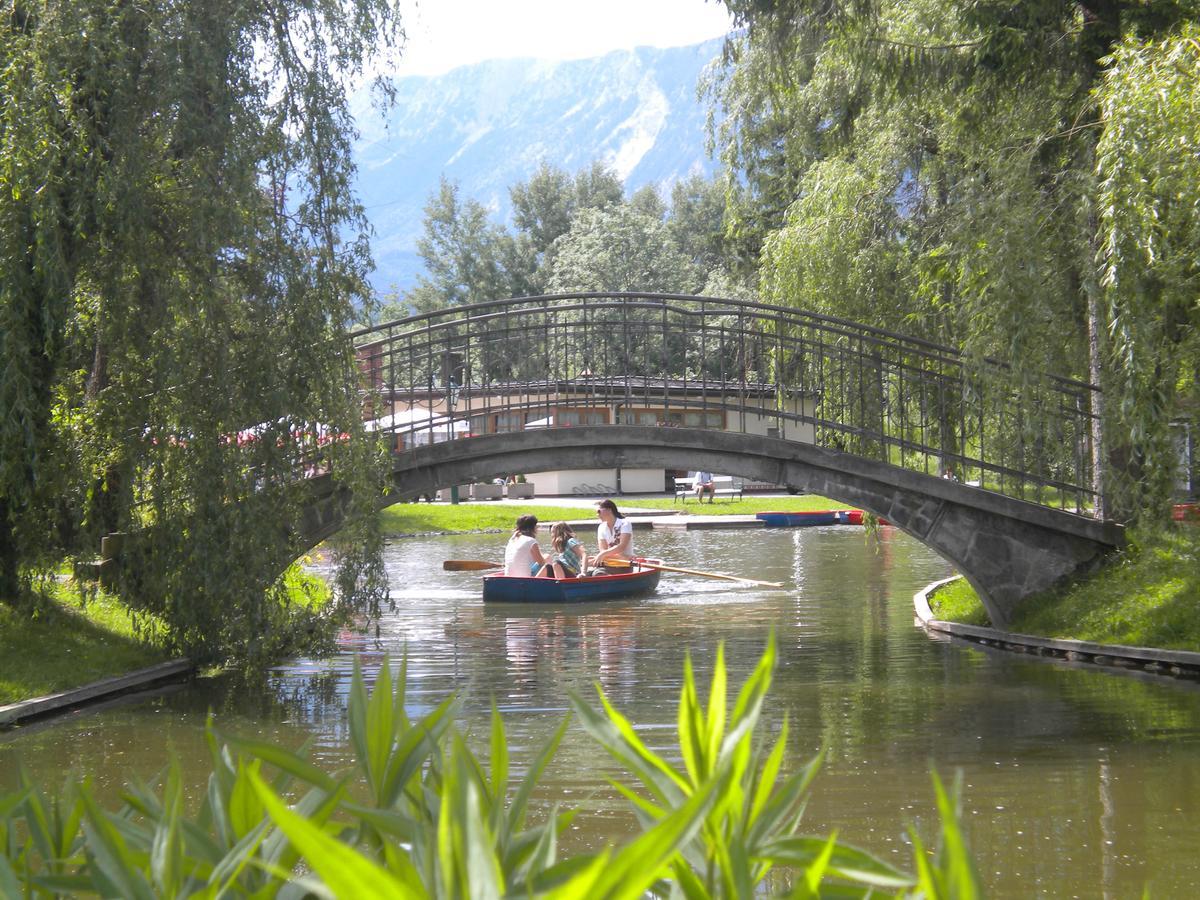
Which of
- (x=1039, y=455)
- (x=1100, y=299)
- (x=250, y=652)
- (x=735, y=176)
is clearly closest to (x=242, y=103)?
(x=250, y=652)

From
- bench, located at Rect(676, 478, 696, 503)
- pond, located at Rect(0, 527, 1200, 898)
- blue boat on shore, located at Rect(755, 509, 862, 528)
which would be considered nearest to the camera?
pond, located at Rect(0, 527, 1200, 898)

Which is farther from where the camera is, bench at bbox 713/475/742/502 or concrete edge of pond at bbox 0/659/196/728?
bench at bbox 713/475/742/502

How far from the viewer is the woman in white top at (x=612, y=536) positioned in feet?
67.8

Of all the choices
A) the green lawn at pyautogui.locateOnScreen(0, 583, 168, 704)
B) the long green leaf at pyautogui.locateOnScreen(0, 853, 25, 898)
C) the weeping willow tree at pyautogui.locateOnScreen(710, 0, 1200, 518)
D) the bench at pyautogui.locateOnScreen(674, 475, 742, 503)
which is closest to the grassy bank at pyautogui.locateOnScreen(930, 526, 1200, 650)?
the weeping willow tree at pyautogui.locateOnScreen(710, 0, 1200, 518)

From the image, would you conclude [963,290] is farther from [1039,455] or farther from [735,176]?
[735,176]

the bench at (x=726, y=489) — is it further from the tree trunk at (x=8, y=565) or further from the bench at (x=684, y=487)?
the tree trunk at (x=8, y=565)

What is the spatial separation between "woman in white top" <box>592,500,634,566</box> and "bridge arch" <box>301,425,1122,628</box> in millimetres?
6105

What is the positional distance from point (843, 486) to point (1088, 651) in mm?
2947

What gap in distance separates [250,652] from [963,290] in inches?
267

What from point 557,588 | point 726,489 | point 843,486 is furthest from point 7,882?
point 726,489

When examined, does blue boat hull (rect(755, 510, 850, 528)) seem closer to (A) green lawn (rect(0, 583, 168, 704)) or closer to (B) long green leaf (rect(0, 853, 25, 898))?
(A) green lawn (rect(0, 583, 168, 704))

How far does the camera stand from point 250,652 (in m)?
11.4

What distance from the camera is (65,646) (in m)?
11.7

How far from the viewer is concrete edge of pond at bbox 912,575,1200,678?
11.4m
